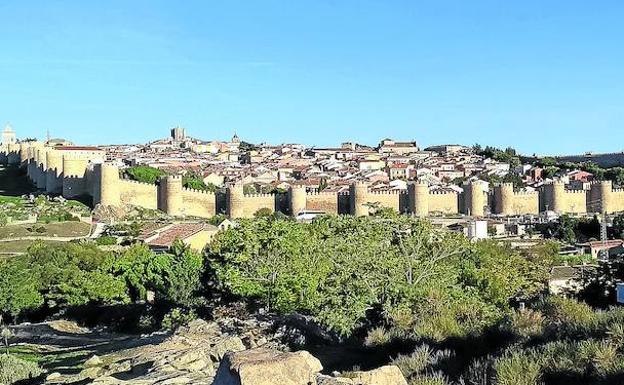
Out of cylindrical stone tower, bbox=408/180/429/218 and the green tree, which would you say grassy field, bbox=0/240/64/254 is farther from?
cylindrical stone tower, bbox=408/180/429/218

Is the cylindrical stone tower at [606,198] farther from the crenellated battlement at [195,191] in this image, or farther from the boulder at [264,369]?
the boulder at [264,369]

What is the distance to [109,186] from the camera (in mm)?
40875

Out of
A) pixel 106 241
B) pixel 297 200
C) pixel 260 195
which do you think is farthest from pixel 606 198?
pixel 106 241

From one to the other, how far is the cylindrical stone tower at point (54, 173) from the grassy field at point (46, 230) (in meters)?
11.5

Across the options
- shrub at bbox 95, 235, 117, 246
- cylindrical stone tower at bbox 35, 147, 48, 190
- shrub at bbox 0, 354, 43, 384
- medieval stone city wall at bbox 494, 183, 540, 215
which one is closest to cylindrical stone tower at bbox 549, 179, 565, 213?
medieval stone city wall at bbox 494, 183, 540, 215

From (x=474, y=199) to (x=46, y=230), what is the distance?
22537 mm

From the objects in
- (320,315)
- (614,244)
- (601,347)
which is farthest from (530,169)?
(601,347)

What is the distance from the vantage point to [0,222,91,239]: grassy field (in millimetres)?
32188

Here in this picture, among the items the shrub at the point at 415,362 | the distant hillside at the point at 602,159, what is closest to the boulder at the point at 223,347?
the shrub at the point at 415,362

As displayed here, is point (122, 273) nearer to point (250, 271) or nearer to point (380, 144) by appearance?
point (250, 271)

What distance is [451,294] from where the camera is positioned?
37.3ft

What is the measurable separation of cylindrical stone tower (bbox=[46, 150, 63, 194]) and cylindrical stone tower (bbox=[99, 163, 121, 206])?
20.1 feet

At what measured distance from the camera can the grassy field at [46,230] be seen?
3219 cm

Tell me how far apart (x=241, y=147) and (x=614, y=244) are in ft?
219
